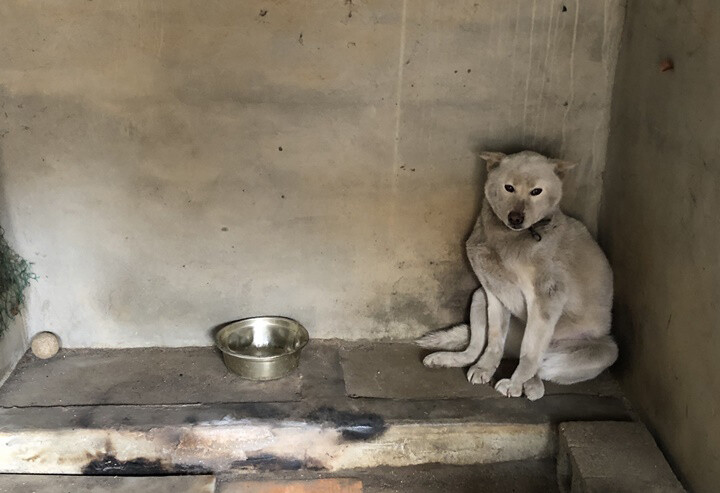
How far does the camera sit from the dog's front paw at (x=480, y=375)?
12.1 ft

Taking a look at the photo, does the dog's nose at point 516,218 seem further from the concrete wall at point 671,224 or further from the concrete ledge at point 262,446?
the concrete ledge at point 262,446

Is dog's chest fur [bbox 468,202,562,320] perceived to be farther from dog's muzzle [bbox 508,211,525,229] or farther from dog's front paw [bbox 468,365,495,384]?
dog's front paw [bbox 468,365,495,384]

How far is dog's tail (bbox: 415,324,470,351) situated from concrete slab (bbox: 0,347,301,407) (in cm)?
85

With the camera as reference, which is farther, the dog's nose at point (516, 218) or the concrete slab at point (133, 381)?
the concrete slab at point (133, 381)

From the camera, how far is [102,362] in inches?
152

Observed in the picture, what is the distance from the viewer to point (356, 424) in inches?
132

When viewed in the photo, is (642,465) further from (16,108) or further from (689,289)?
(16,108)

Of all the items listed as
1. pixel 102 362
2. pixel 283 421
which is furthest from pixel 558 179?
pixel 102 362

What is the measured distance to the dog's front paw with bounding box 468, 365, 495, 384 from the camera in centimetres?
370

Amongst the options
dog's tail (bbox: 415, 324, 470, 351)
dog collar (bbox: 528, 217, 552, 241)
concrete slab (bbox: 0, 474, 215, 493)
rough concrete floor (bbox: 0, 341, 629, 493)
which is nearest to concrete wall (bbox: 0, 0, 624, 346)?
dog's tail (bbox: 415, 324, 470, 351)

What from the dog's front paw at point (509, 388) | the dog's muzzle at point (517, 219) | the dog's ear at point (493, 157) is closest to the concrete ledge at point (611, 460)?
the dog's front paw at point (509, 388)

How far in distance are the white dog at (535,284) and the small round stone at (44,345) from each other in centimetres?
219

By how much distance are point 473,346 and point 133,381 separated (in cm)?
194

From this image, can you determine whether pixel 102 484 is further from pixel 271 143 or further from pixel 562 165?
pixel 562 165
